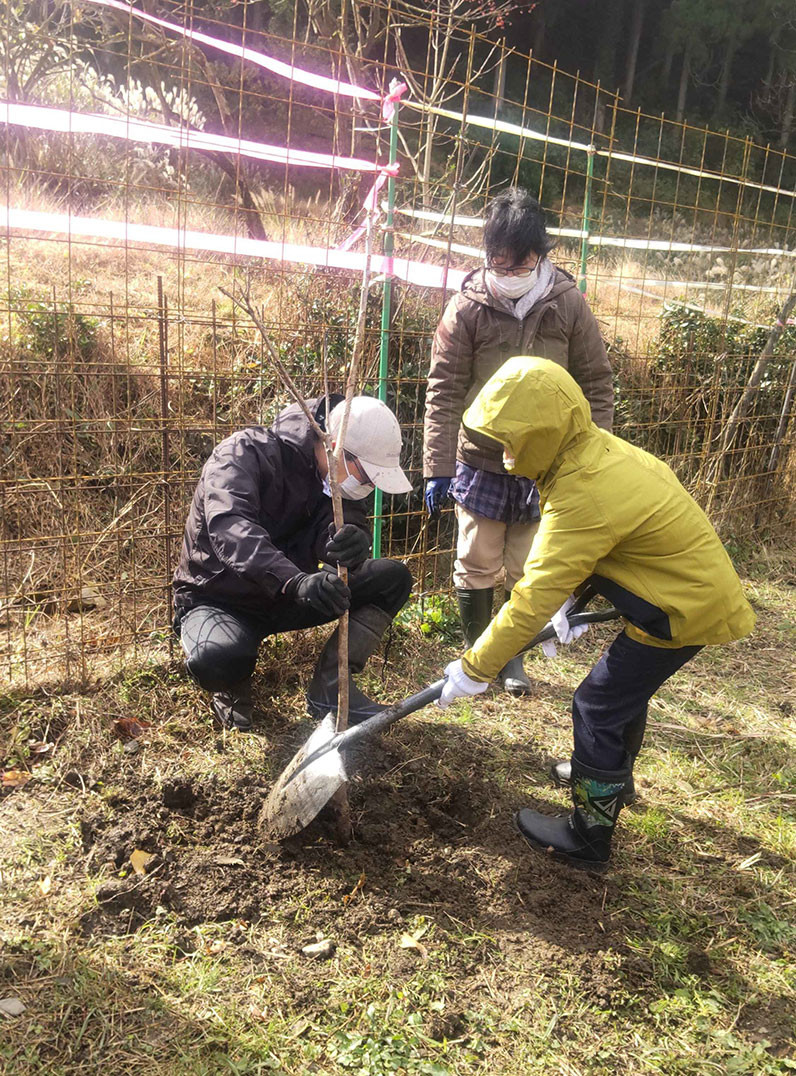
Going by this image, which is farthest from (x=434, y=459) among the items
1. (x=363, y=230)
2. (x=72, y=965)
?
(x=72, y=965)

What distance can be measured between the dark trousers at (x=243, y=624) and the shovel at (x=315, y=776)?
520 millimetres

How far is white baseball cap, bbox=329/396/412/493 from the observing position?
273cm

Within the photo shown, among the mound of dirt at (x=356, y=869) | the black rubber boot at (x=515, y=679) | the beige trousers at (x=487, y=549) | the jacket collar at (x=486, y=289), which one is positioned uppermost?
the jacket collar at (x=486, y=289)

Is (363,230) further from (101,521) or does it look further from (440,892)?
(440,892)

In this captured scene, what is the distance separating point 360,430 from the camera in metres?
2.73

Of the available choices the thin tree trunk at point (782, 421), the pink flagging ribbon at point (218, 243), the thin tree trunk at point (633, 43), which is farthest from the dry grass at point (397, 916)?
the thin tree trunk at point (633, 43)

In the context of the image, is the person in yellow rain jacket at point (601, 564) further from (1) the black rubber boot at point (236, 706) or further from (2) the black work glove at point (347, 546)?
(1) the black rubber boot at point (236, 706)

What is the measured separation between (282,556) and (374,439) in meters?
0.50

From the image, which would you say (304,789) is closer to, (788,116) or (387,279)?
(387,279)

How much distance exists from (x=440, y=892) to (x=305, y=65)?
1215 cm

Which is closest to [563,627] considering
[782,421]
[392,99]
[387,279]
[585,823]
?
[585,823]

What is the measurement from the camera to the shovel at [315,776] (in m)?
2.27

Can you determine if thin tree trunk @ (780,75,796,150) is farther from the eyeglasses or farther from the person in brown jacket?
the eyeglasses

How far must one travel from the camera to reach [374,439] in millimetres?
2744
